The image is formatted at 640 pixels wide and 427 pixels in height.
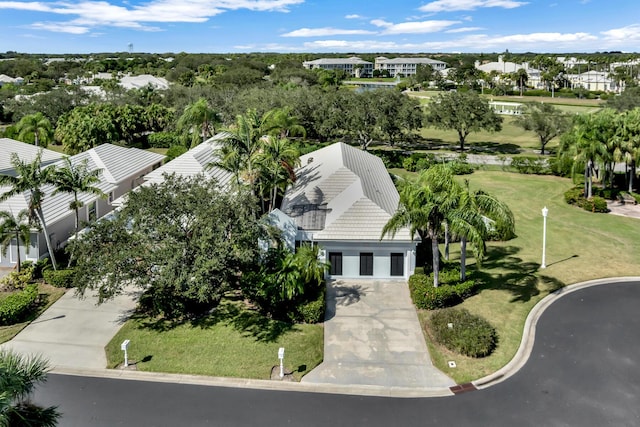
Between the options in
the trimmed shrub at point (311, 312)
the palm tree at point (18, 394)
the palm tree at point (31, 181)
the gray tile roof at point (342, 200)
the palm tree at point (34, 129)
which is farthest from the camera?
the palm tree at point (34, 129)

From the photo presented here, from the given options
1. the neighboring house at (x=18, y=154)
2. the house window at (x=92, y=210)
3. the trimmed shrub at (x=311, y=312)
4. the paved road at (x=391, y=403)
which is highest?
the neighboring house at (x=18, y=154)

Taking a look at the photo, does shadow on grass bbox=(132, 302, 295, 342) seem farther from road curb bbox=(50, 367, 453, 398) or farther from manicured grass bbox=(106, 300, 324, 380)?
road curb bbox=(50, 367, 453, 398)

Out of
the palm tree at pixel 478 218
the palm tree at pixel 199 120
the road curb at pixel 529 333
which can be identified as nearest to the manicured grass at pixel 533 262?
the road curb at pixel 529 333

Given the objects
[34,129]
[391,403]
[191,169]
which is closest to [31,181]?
[191,169]

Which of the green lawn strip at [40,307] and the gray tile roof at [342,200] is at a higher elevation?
the gray tile roof at [342,200]

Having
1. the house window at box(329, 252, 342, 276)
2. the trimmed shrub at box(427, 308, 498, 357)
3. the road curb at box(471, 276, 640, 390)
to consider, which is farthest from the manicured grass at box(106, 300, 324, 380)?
the road curb at box(471, 276, 640, 390)

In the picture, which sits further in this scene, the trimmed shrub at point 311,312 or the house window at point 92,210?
the house window at point 92,210

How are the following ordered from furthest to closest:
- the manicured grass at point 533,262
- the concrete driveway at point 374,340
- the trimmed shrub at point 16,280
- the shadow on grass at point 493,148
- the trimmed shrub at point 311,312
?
the shadow on grass at point 493,148 < the trimmed shrub at point 16,280 < the trimmed shrub at point 311,312 < the manicured grass at point 533,262 < the concrete driveway at point 374,340

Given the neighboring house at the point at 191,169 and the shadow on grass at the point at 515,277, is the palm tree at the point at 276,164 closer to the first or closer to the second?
the neighboring house at the point at 191,169
